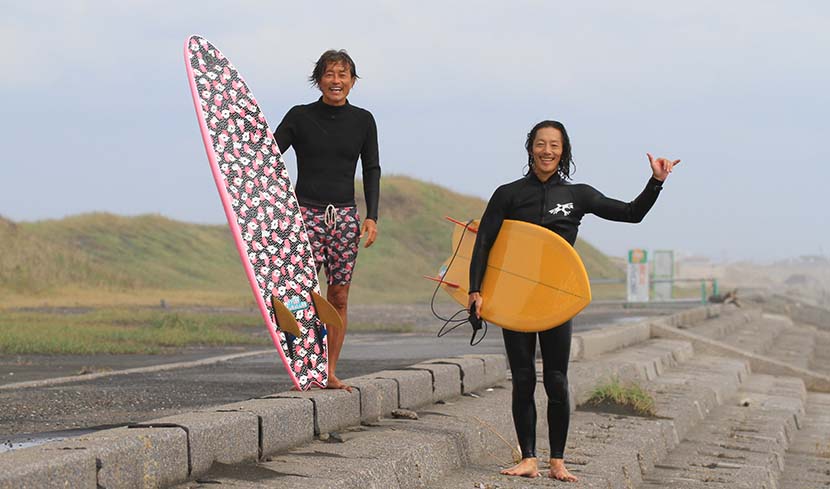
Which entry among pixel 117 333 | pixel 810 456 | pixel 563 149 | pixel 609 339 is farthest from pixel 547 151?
pixel 117 333

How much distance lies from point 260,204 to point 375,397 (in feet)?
4.43

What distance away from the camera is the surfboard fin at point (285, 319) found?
6773mm

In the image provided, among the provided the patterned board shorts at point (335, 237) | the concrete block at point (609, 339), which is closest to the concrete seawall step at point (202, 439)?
the patterned board shorts at point (335, 237)

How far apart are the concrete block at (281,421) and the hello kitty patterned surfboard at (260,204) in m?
0.70

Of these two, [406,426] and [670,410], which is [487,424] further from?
[670,410]

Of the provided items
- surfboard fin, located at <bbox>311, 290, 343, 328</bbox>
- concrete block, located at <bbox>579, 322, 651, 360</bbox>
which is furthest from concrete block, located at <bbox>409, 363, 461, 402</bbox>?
concrete block, located at <bbox>579, 322, 651, 360</bbox>

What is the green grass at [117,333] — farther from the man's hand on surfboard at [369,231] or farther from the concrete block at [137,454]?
the concrete block at [137,454]

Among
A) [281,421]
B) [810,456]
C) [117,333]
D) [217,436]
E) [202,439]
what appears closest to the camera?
[202,439]

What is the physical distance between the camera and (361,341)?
62.3 ft

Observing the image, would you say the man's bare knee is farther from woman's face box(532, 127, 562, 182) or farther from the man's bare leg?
woman's face box(532, 127, 562, 182)

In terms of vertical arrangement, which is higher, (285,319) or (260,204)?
(260,204)

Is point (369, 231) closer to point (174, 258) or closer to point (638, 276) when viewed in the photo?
point (638, 276)

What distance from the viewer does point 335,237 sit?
7008mm

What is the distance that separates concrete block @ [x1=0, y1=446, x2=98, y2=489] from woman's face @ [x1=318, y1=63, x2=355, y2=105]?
3174mm
